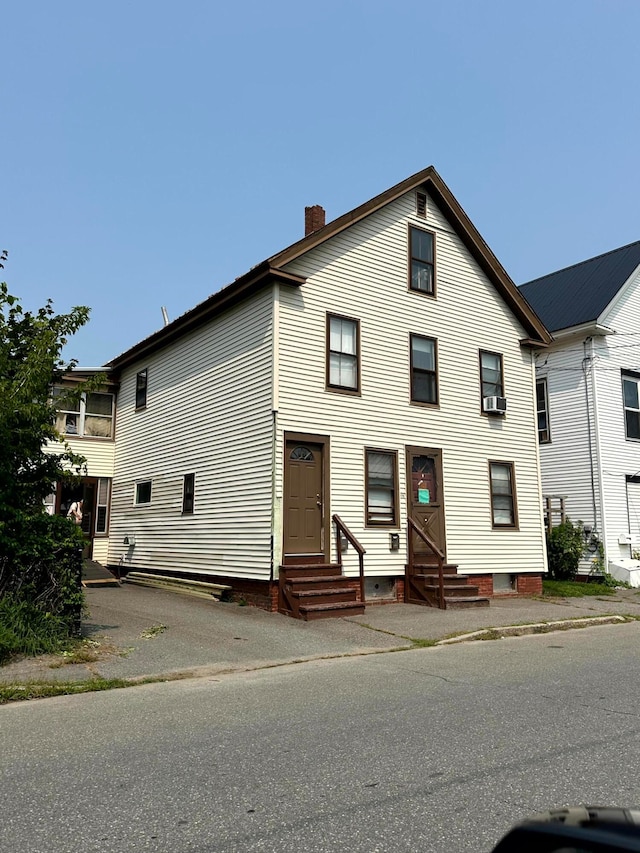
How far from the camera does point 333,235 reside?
53.1 feet

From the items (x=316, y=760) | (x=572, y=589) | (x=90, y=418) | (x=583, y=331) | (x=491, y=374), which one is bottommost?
(x=316, y=760)

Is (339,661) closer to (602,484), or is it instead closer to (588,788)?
(588,788)

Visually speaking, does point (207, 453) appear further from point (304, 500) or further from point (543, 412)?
point (543, 412)

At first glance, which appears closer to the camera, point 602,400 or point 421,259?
point 421,259

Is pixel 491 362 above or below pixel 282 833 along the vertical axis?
above

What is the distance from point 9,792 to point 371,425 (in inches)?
485

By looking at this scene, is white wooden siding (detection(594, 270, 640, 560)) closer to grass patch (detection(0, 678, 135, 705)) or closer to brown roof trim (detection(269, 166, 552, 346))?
brown roof trim (detection(269, 166, 552, 346))

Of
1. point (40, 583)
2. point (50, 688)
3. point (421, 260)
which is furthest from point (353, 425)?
point (50, 688)

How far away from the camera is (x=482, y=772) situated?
4.91 metres

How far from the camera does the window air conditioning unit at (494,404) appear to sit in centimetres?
1847

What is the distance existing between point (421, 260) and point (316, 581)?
868 centimetres

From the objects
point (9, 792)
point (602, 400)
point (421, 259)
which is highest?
point (421, 259)

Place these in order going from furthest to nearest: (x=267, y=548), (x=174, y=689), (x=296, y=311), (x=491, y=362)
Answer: (x=491, y=362) → (x=296, y=311) → (x=267, y=548) → (x=174, y=689)

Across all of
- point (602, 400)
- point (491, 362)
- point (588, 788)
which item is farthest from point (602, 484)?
point (588, 788)
